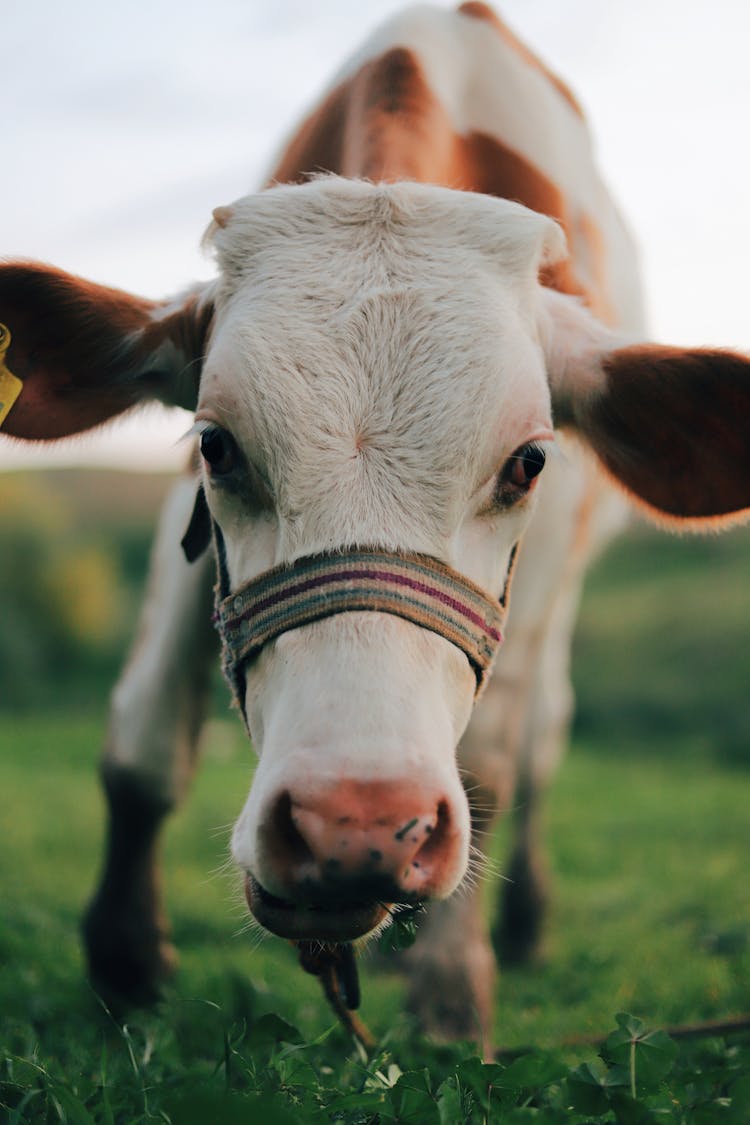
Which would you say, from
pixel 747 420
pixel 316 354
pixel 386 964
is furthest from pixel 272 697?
pixel 386 964

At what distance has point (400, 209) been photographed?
249 cm

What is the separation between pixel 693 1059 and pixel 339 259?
5.81 ft

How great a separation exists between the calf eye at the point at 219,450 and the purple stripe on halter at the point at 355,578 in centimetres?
30

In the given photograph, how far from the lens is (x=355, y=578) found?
6.76ft

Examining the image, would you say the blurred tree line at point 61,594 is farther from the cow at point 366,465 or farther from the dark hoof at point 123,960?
the cow at point 366,465

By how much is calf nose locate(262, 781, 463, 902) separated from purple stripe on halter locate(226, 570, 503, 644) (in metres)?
0.41

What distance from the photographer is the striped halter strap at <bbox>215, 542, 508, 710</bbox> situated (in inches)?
81.2

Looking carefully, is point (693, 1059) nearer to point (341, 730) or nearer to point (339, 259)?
point (341, 730)

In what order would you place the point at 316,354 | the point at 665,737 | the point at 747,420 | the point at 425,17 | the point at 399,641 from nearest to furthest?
the point at 399,641
the point at 316,354
the point at 747,420
the point at 425,17
the point at 665,737

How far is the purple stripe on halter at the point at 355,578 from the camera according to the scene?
2066mm

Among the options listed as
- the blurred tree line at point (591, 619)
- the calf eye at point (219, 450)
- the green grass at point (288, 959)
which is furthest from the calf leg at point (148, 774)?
the blurred tree line at point (591, 619)

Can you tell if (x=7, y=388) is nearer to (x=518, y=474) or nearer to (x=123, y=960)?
(x=518, y=474)

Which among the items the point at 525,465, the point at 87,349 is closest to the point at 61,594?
the point at 87,349

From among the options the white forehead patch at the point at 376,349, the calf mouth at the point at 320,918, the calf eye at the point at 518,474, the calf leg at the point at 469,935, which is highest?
the white forehead patch at the point at 376,349
